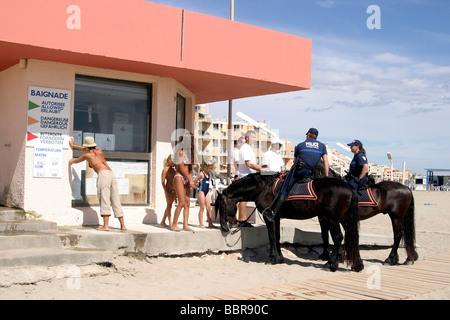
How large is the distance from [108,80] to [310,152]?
4245 millimetres

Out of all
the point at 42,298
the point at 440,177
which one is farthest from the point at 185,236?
the point at 440,177

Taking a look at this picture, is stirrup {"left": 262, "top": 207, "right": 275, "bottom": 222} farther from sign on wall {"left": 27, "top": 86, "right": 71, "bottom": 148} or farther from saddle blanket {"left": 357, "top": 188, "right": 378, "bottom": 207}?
sign on wall {"left": 27, "top": 86, "right": 71, "bottom": 148}

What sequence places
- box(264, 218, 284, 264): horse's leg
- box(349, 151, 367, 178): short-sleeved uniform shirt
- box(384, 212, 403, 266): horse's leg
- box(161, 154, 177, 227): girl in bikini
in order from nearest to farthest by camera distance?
box(264, 218, 284, 264): horse's leg < box(384, 212, 403, 266): horse's leg < box(349, 151, 367, 178): short-sleeved uniform shirt < box(161, 154, 177, 227): girl in bikini

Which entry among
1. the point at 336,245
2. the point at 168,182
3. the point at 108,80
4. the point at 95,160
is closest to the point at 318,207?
the point at 336,245

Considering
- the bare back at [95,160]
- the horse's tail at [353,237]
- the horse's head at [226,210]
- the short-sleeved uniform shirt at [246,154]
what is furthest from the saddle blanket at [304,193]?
the bare back at [95,160]

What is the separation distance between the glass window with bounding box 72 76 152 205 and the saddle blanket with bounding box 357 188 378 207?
4302mm

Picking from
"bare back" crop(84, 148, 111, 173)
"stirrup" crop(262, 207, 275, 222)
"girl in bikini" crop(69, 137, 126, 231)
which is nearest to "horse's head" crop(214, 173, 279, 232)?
"stirrup" crop(262, 207, 275, 222)

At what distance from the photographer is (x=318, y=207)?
9.05 metres

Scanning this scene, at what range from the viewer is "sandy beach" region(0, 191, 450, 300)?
6.55 m

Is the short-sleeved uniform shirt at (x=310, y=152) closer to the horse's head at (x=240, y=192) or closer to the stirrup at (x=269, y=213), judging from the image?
the horse's head at (x=240, y=192)

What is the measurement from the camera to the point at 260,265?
9555mm

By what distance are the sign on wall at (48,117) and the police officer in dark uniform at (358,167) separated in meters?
5.34

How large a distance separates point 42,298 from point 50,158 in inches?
158

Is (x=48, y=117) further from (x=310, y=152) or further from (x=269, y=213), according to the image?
(x=310, y=152)
